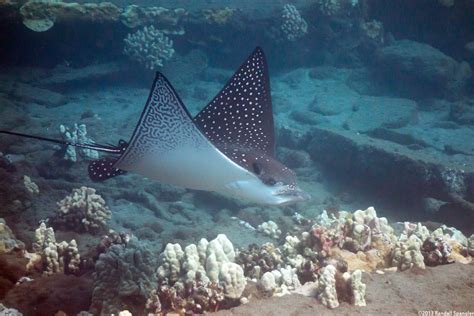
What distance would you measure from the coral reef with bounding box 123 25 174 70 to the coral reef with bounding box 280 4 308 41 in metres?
5.26

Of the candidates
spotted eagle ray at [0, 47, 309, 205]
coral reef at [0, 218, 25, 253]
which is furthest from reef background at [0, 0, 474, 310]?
spotted eagle ray at [0, 47, 309, 205]

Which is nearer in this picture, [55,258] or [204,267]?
[204,267]

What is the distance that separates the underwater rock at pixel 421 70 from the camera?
15711 millimetres

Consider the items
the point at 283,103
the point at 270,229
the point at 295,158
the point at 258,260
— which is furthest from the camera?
A: the point at 283,103

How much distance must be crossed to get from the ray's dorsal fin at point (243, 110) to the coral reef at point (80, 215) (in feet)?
8.96

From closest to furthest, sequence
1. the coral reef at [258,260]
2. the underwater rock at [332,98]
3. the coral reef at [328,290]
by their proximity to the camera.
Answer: the coral reef at [328,290] → the coral reef at [258,260] → the underwater rock at [332,98]

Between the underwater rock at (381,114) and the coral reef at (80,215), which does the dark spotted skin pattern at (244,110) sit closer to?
the coral reef at (80,215)

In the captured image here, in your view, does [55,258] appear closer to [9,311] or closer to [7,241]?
[7,241]

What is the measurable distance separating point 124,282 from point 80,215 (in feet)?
9.84

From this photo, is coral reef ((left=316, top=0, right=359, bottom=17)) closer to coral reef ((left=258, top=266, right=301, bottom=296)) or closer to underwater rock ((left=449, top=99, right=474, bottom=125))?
underwater rock ((left=449, top=99, right=474, bottom=125))

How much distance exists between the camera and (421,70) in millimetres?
15891

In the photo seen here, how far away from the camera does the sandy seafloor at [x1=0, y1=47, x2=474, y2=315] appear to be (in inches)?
125

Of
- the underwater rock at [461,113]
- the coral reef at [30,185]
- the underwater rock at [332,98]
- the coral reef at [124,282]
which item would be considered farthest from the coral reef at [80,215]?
the underwater rock at [461,113]

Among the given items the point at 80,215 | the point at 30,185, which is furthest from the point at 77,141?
the point at 80,215
